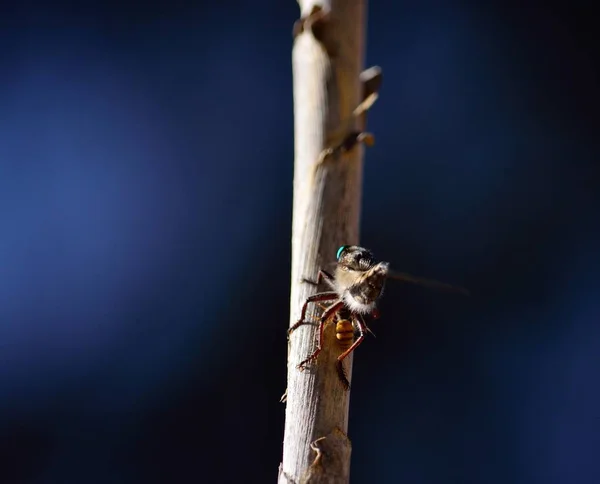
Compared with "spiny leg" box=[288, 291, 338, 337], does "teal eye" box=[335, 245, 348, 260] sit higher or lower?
higher

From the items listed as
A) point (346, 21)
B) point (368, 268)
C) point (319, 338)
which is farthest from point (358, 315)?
point (346, 21)

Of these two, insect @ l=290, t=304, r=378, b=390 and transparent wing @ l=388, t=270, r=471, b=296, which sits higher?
transparent wing @ l=388, t=270, r=471, b=296

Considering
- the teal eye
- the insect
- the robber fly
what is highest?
the teal eye

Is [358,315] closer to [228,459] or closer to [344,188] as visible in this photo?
[344,188]

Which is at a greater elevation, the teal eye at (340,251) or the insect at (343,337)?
the teal eye at (340,251)

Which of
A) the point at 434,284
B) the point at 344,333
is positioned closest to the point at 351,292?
the point at 344,333

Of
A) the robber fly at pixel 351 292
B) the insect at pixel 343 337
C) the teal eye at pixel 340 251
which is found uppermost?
the teal eye at pixel 340 251

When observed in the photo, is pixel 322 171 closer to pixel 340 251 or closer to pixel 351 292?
pixel 340 251
